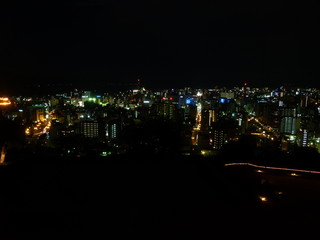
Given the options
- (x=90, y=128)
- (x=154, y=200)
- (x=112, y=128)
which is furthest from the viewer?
(x=90, y=128)

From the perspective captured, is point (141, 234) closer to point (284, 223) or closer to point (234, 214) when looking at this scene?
point (234, 214)

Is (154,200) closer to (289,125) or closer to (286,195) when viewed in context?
(286,195)

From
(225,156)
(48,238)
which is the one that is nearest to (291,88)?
(225,156)

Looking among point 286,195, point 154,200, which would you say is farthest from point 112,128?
point 286,195

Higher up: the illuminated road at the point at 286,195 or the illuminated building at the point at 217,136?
the illuminated road at the point at 286,195

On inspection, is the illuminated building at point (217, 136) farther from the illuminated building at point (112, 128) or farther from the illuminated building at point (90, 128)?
the illuminated building at point (90, 128)

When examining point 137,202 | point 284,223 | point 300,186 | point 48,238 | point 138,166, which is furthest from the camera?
point 138,166

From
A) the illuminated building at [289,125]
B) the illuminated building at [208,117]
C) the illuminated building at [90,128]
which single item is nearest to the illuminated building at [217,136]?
the illuminated building at [208,117]

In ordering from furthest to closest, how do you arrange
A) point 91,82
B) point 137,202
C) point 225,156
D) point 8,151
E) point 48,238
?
point 91,82, point 8,151, point 225,156, point 137,202, point 48,238

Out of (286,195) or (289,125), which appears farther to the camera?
(289,125)
